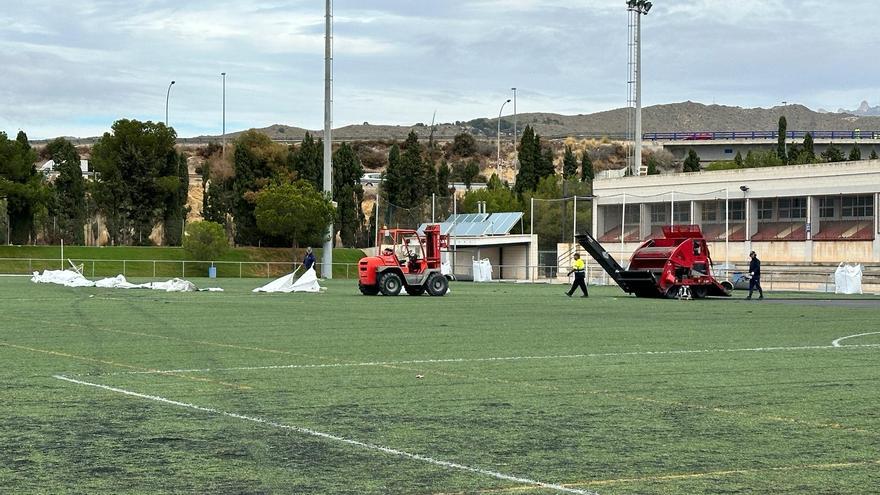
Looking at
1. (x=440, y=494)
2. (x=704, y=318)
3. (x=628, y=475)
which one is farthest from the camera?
(x=704, y=318)

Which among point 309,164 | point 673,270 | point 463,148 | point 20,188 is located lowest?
point 673,270

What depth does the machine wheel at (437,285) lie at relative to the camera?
43.8 meters

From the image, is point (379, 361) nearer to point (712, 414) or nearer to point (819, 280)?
point (712, 414)

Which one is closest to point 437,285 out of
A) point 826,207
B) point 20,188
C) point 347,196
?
point 826,207

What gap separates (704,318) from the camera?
29562 mm

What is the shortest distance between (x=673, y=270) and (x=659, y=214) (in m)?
37.4

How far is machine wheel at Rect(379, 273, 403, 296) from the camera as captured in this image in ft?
141

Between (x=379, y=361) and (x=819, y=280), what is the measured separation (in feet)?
157

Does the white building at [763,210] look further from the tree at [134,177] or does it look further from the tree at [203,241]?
the tree at [134,177]

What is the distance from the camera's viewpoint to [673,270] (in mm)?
43562

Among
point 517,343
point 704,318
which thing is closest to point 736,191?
point 704,318

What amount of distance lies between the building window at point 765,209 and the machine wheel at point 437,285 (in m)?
34.9

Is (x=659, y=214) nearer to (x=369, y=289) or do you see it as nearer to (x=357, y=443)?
(x=369, y=289)

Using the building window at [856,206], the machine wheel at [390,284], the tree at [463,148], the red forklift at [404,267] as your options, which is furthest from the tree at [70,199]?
the tree at [463,148]
